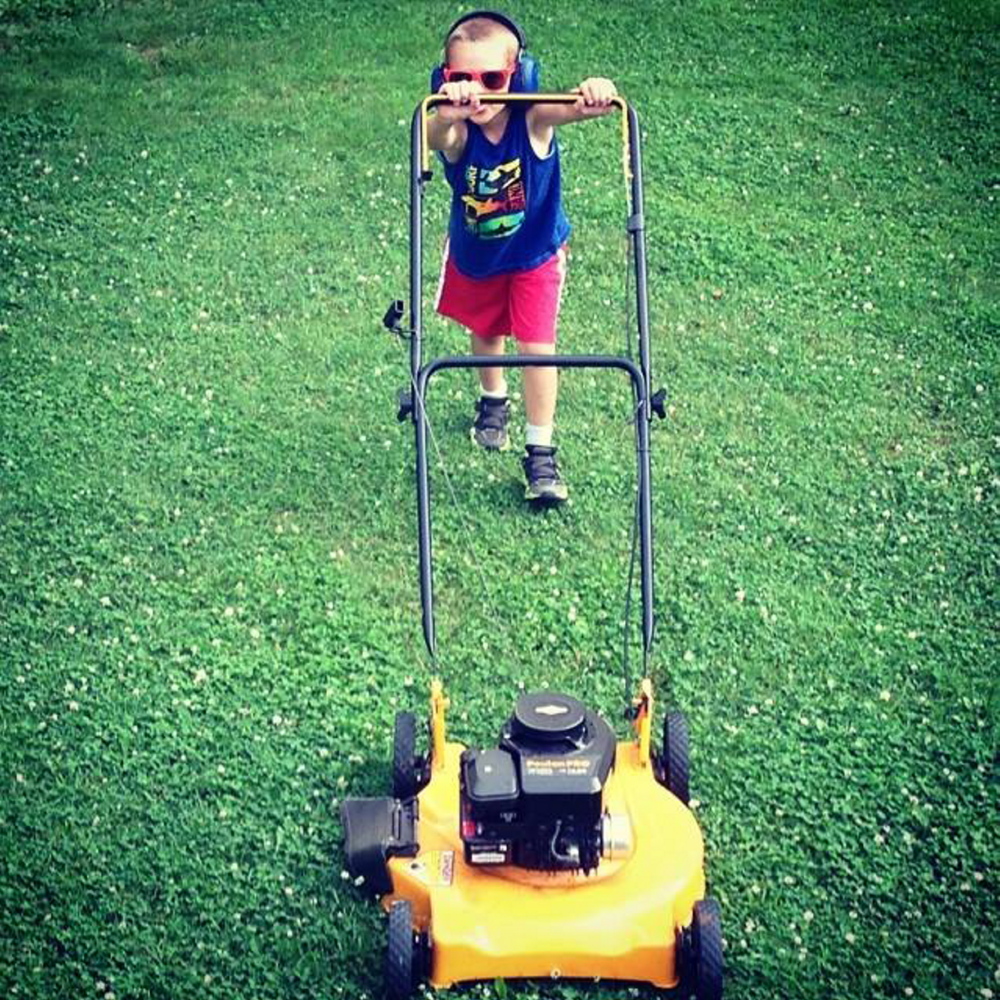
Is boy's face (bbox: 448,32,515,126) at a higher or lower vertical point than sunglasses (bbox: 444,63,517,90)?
higher

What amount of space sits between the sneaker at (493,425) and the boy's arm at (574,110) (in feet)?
4.31

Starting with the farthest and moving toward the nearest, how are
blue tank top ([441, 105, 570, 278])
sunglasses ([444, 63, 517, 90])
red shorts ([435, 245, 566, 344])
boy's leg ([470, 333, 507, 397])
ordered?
boy's leg ([470, 333, 507, 397]) < red shorts ([435, 245, 566, 344]) < blue tank top ([441, 105, 570, 278]) < sunglasses ([444, 63, 517, 90])

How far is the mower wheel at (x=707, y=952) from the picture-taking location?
3.46 m

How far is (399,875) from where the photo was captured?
3.69 meters

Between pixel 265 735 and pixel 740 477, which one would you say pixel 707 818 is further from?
pixel 740 477

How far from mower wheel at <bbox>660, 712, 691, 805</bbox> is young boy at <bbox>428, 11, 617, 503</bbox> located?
1342 millimetres

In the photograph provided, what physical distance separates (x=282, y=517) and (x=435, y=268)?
7.18ft

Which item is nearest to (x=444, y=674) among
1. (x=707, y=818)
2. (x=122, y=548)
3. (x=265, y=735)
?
(x=265, y=735)

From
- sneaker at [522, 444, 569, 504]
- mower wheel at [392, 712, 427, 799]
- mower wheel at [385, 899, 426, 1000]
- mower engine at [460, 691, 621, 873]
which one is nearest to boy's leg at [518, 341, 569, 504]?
sneaker at [522, 444, 569, 504]

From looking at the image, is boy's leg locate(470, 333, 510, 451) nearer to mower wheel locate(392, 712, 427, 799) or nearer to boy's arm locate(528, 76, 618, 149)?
boy's arm locate(528, 76, 618, 149)

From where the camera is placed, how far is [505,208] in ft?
15.9

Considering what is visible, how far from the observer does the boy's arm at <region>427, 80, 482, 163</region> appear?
408 centimetres

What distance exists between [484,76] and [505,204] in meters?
0.65

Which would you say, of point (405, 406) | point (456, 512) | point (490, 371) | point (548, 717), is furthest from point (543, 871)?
point (490, 371)
